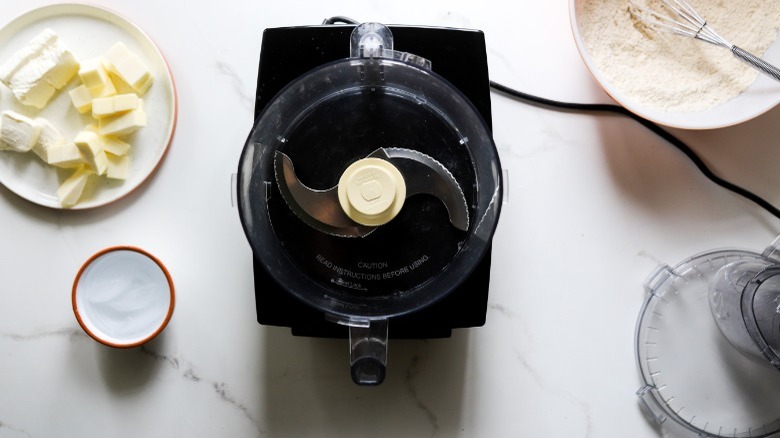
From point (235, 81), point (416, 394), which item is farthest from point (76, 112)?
point (416, 394)

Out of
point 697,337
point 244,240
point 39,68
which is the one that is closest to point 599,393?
point 697,337

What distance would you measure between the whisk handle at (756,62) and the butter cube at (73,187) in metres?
0.71

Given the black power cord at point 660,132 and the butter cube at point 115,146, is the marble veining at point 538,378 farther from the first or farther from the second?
the butter cube at point 115,146

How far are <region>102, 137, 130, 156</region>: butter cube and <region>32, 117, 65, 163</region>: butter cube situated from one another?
5cm

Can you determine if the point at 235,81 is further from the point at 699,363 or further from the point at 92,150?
the point at 699,363

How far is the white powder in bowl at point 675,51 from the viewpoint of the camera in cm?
74

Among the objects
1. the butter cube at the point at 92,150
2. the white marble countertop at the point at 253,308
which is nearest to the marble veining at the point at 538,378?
the white marble countertop at the point at 253,308

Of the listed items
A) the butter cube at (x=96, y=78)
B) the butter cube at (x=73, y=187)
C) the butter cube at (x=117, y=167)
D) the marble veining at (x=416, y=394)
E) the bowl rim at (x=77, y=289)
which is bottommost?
the marble veining at (x=416, y=394)

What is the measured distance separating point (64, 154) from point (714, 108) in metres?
0.71

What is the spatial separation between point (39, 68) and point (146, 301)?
0.28 metres

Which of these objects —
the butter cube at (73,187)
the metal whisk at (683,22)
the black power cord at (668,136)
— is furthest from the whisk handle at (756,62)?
the butter cube at (73,187)

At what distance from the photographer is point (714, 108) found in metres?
0.74

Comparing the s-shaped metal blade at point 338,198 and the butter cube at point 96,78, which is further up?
the butter cube at point 96,78

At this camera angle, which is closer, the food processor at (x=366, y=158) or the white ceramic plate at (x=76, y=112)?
the food processor at (x=366, y=158)
